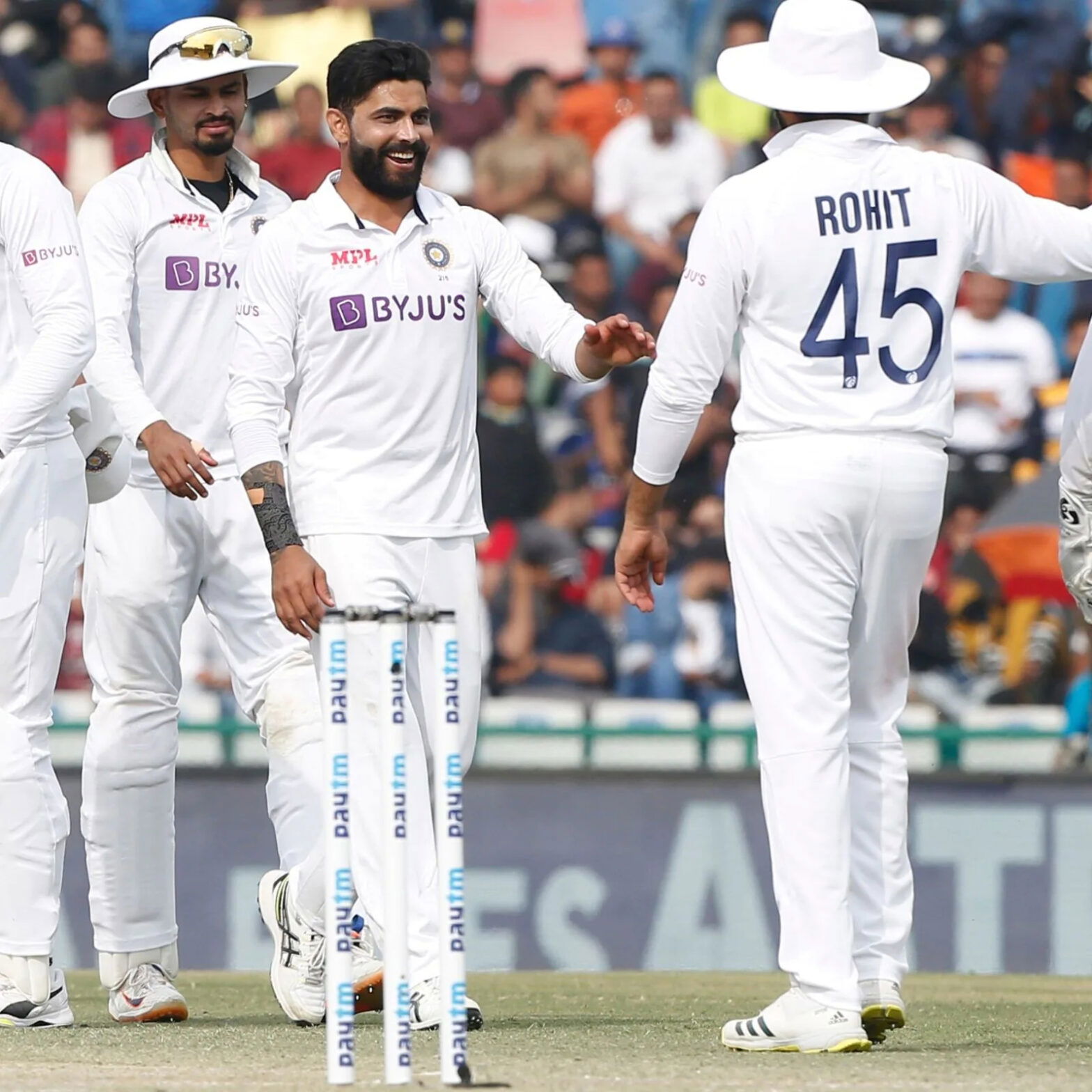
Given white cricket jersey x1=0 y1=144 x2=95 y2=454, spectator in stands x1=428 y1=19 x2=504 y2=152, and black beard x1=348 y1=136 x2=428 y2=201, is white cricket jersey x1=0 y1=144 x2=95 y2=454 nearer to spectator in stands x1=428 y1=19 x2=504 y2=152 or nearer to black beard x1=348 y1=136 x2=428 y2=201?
black beard x1=348 y1=136 x2=428 y2=201

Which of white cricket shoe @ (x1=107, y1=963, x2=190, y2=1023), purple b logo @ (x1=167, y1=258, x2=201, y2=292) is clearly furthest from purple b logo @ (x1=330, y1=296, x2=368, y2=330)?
white cricket shoe @ (x1=107, y1=963, x2=190, y2=1023)

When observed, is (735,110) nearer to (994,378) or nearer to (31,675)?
(994,378)

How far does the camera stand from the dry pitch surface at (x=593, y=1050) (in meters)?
4.35

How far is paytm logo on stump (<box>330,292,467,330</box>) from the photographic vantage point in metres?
5.64

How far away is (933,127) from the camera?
12781 mm

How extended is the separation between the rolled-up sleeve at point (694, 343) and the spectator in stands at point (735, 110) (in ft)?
26.3

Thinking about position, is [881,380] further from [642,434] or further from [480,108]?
[480,108]

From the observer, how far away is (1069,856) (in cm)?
920

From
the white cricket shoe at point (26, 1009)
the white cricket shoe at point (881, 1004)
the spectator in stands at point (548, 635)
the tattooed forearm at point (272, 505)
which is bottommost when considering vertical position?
the white cricket shoe at point (26, 1009)

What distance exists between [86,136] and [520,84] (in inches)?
97.5

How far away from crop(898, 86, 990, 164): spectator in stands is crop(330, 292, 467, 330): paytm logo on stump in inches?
298

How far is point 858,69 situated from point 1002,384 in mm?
7023

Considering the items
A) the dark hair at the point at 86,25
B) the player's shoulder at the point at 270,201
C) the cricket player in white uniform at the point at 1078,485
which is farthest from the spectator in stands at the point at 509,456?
the cricket player in white uniform at the point at 1078,485

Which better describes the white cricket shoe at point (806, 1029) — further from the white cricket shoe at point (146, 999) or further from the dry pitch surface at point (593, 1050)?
the white cricket shoe at point (146, 999)
